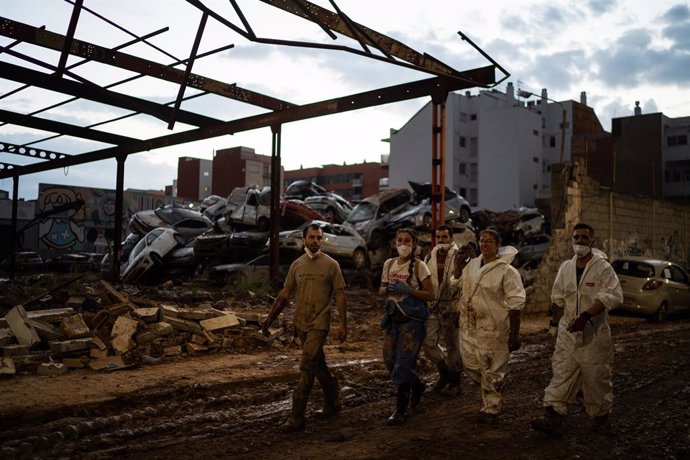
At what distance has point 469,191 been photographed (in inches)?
2184

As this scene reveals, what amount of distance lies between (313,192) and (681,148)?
3787 cm

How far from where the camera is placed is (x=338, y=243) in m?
17.0

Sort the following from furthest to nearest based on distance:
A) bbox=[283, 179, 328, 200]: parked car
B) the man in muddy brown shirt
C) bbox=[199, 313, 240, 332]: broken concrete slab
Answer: bbox=[283, 179, 328, 200]: parked car, bbox=[199, 313, 240, 332]: broken concrete slab, the man in muddy brown shirt

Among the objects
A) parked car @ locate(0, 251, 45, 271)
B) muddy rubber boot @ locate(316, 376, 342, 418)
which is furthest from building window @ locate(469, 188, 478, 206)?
muddy rubber boot @ locate(316, 376, 342, 418)

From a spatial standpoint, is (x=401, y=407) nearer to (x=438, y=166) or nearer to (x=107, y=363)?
(x=107, y=363)

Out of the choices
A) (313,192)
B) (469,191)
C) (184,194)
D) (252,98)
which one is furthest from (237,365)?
(184,194)

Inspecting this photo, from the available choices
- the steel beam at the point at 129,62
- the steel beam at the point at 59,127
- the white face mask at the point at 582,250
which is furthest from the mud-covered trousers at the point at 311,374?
the steel beam at the point at 59,127

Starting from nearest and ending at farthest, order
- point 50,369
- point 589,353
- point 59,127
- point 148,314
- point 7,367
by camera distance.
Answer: point 589,353 → point 7,367 → point 50,369 → point 148,314 → point 59,127

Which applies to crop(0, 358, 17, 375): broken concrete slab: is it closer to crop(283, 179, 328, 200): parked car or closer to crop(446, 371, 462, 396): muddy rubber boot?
crop(446, 371, 462, 396): muddy rubber boot

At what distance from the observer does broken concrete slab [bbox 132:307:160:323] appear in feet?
27.9

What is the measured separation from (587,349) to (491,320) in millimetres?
818

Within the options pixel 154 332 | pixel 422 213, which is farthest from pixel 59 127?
pixel 422 213

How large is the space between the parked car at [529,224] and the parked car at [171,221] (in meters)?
12.4

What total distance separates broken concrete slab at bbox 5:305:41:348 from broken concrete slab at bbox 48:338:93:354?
427 mm
